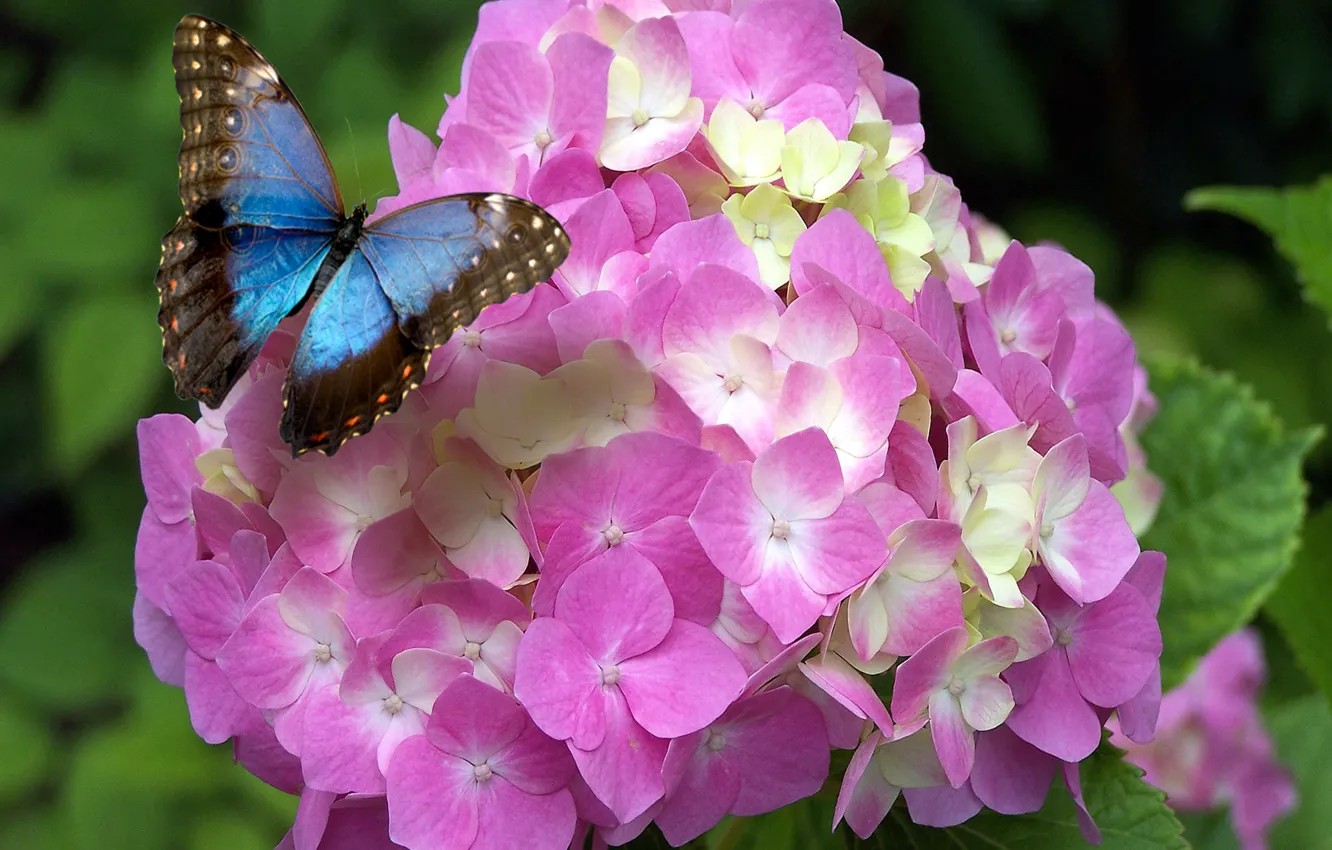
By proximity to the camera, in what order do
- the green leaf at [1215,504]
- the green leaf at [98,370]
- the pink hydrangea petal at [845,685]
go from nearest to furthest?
the pink hydrangea petal at [845,685] → the green leaf at [1215,504] → the green leaf at [98,370]

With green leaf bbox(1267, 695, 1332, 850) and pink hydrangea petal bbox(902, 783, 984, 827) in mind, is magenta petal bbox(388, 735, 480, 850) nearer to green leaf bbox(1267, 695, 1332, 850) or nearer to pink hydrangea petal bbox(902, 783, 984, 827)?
pink hydrangea petal bbox(902, 783, 984, 827)

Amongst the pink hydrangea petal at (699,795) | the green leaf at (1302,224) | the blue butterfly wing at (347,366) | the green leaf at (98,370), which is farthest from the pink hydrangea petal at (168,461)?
the green leaf at (98,370)

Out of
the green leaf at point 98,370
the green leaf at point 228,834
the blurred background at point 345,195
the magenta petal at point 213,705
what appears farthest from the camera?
the green leaf at point 98,370

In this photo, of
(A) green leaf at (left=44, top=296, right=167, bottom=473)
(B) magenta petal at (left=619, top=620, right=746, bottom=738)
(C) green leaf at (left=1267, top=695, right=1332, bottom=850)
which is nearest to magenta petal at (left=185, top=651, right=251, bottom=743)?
(B) magenta petal at (left=619, top=620, right=746, bottom=738)

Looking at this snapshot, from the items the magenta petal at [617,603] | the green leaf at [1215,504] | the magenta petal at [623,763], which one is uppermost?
the magenta petal at [617,603]

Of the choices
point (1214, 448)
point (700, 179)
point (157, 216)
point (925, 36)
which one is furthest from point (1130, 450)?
point (157, 216)

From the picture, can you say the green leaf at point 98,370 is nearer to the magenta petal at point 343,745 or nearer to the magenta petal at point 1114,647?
the magenta petal at point 343,745
